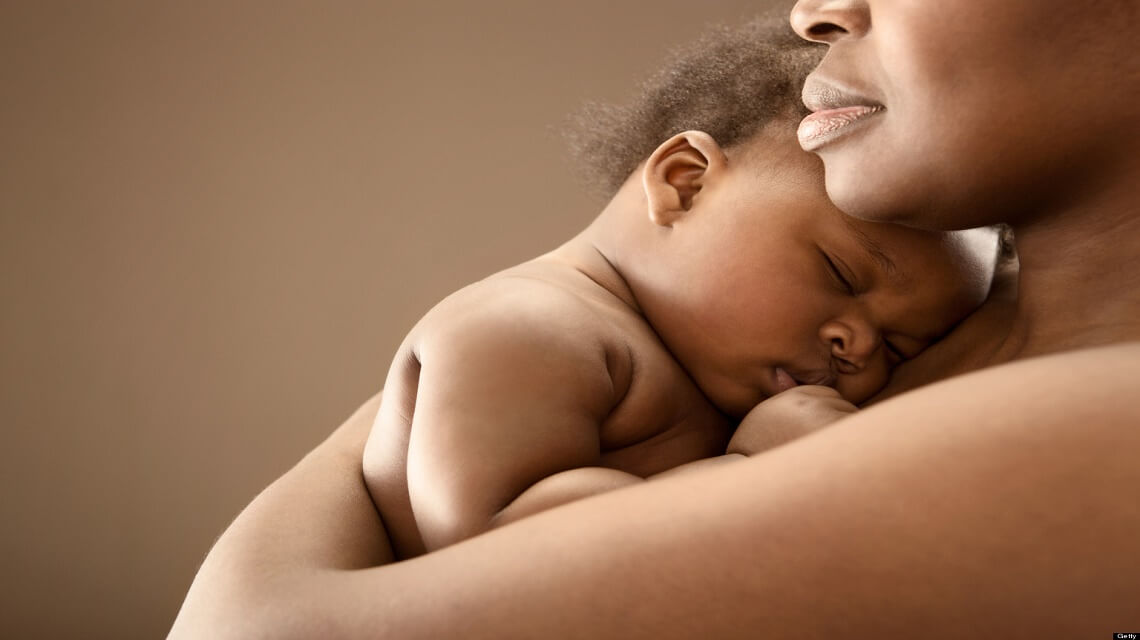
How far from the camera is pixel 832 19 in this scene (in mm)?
819

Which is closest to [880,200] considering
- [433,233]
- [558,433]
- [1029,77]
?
[1029,77]

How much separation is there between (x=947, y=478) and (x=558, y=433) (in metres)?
0.35

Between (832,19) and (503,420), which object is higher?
(832,19)

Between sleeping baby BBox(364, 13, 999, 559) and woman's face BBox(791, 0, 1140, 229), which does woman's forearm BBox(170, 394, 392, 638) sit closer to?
sleeping baby BBox(364, 13, 999, 559)

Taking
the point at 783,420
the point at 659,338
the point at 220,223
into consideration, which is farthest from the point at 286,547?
the point at 220,223

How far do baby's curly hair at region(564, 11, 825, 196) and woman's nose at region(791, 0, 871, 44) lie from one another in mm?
303

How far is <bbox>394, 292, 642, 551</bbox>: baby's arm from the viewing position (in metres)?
0.73

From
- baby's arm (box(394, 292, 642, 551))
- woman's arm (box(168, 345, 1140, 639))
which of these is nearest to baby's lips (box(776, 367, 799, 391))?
baby's arm (box(394, 292, 642, 551))

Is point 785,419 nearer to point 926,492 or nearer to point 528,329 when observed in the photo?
point 528,329

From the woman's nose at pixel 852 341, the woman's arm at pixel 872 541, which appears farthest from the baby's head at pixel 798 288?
the woman's arm at pixel 872 541

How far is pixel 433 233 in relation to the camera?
2498mm

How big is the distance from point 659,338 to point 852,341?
19 cm

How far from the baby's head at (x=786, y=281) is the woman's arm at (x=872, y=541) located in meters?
0.52

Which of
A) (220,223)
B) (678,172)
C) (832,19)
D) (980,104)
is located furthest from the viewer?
(220,223)
